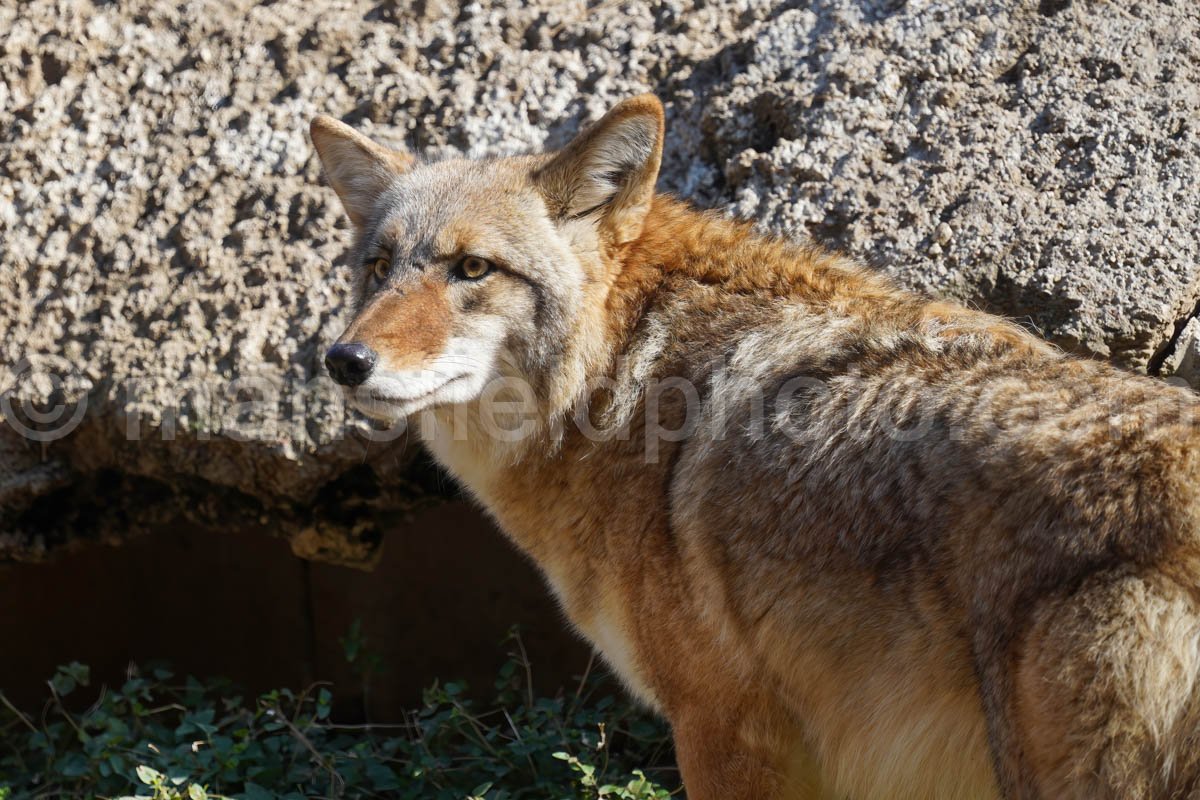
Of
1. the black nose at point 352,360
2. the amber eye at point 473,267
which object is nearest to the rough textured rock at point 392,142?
the amber eye at point 473,267

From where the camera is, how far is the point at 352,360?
3602mm

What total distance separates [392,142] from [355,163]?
0.75 meters

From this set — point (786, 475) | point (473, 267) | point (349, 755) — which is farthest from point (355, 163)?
point (349, 755)

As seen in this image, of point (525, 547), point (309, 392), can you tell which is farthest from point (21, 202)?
point (525, 547)

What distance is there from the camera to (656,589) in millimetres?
3541

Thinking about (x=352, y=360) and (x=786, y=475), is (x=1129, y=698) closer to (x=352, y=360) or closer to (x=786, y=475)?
(x=786, y=475)

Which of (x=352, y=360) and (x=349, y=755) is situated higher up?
(x=352, y=360)

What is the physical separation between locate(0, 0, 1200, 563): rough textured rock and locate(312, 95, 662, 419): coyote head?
1.01 m

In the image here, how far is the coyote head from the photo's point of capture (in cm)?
375

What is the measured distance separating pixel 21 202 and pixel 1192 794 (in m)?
5.28

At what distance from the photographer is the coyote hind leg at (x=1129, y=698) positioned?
252 centimetres

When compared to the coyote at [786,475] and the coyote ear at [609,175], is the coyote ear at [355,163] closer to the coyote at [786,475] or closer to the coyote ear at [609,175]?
the coyote at [786,475]

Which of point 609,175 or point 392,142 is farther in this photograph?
point 392,142

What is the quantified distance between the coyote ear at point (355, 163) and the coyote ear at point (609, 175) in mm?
759
